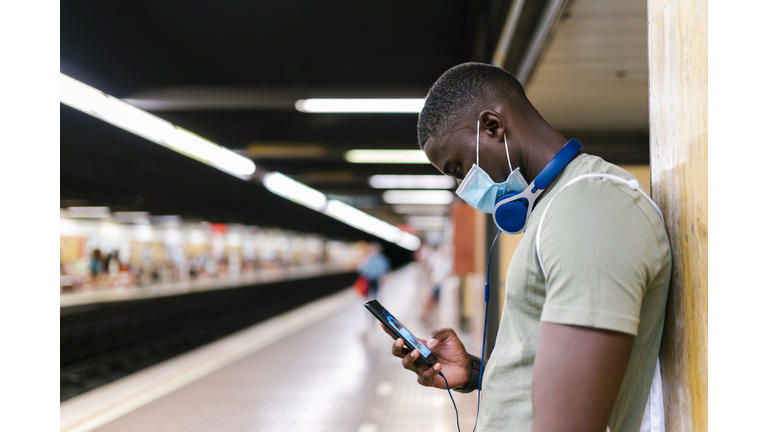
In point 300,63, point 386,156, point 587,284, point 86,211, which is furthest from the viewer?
point 86,211

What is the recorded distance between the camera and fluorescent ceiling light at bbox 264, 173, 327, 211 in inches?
448

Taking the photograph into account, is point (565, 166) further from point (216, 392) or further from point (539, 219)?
point (216, 392)

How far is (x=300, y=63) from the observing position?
20.6ft

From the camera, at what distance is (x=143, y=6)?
16.5ft

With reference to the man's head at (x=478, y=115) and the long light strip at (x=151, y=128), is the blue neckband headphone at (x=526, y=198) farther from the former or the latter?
the long light strip at (x=151, y=128)

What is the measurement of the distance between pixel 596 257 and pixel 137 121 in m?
5.93

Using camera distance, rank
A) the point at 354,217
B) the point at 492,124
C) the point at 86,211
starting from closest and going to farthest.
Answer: the point at 492,124 → the point at 86,211 → the point at 354,217

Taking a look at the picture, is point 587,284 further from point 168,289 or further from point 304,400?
point 168,289

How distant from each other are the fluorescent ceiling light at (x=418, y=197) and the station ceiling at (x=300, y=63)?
18.6 ft

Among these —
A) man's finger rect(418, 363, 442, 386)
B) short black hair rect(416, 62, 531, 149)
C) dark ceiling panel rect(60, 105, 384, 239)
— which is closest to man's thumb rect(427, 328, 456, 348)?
man's finger rect(418, 363, 442, 386)

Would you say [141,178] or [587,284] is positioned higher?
[141,178]

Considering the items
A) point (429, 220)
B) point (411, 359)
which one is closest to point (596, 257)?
point (411, 359)
